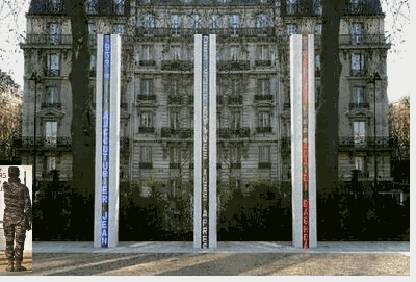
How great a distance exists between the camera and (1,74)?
9.39m

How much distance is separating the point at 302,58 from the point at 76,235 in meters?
Answer: 4.54

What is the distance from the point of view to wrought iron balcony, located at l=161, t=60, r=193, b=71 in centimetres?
947

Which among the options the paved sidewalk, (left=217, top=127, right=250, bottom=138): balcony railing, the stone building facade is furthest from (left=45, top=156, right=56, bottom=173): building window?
(left=217, top=127, right=250, bottom=138): balcony railing

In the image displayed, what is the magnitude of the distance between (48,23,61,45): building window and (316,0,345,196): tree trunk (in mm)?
4274

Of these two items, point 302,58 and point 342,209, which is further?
point 342,209

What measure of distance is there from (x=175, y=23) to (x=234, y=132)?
78.2 inches

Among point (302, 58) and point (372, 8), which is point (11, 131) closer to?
point (302, 58)

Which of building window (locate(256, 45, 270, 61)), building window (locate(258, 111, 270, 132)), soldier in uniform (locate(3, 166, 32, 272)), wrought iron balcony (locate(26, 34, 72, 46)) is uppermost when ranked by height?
wrought iron balcony (locate(26, 34, 72, 46))

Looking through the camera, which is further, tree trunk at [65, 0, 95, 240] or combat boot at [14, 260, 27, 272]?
tree trunk at [65, 0, 95, 240]

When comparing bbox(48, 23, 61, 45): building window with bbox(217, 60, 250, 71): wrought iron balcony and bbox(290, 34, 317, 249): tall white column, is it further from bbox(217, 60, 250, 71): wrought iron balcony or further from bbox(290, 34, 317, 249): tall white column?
bbox(290, 34, 317, 249): tall white column

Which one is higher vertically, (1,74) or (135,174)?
(1,74)

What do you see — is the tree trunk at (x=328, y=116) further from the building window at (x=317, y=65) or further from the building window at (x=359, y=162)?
the building window at (x=359, y=162)

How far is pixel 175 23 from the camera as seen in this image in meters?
9.56

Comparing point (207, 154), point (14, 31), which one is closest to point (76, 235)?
point (207, 154)
